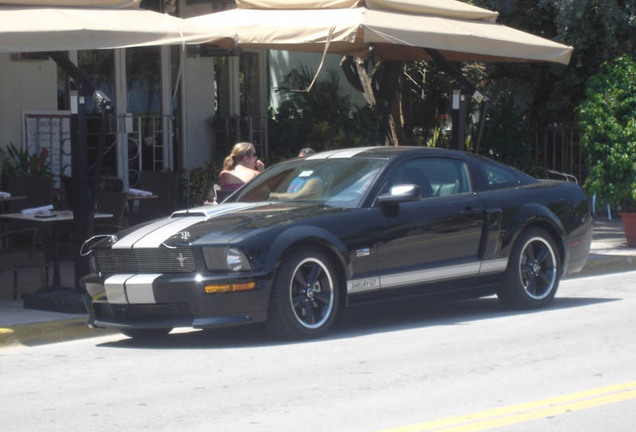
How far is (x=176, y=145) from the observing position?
18.7 meters

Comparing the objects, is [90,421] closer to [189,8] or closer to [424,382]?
[424,382]

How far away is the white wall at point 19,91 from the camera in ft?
52.7

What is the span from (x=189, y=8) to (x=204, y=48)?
245 cm

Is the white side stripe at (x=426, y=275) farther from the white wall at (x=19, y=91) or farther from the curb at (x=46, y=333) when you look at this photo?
the white wall at (x=19, y=91)

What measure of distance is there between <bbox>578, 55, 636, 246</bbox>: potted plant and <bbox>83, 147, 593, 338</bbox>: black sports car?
479 centimetres

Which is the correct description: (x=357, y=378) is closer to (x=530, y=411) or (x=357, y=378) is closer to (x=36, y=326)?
(x=530, y=411)

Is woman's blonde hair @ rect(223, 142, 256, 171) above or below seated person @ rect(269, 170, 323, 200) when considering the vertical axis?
above

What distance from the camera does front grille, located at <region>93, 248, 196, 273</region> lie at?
8.95 meters

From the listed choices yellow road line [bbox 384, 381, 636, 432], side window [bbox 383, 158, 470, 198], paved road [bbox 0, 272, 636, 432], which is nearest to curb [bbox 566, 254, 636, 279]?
paved road [bbox 0, 272, 636, 432]

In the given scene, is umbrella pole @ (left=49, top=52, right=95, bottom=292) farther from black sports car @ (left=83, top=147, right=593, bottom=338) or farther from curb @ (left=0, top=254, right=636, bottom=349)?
black sports car @ (left=83, top=147, right=593, bottom=338)

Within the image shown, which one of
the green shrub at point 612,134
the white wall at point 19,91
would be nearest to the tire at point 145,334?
the white wall at point 19,91

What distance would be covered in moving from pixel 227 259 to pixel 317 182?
1613mm

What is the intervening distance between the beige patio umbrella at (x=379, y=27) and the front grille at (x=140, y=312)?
3710 millimetres

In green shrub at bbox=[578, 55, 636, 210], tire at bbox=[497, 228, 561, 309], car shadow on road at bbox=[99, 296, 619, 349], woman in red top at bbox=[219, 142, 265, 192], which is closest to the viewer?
car shadow on road at bbox=[99, 296, 619, 349]
